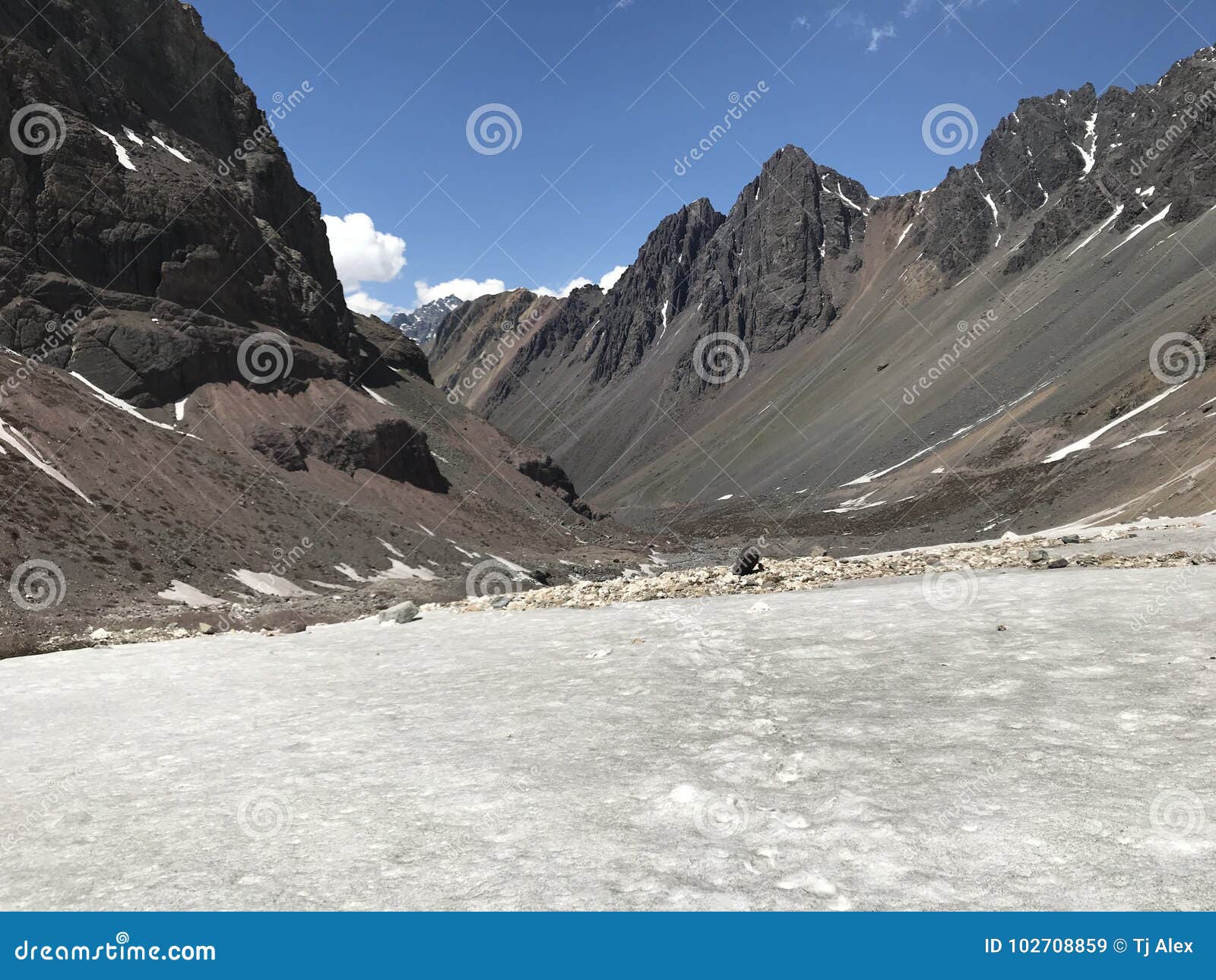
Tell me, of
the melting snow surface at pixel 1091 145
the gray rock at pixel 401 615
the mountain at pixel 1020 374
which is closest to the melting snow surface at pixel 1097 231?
the mountain at pixel 1020 374

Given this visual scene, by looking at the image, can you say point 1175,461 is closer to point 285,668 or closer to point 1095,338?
point 285,668

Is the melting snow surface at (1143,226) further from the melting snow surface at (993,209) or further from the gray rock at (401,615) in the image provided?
the gray rock at (401,615)

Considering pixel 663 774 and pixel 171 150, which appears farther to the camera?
pixel 171 150

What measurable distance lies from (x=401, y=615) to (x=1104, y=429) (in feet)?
254

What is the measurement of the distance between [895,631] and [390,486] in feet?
194

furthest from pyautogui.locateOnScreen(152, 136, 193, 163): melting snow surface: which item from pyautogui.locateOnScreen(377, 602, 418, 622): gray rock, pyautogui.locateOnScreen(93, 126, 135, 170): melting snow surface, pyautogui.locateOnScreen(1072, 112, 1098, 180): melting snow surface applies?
pyautogui.locateOnScreen(1072, 112, 1098, 180): melting snow surface

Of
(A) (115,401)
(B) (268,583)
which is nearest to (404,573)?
(B) (268,583)

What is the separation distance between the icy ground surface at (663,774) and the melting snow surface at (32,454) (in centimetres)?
2614

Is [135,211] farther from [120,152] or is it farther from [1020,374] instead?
[1020,374]

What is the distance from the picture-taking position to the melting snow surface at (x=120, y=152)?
6450cm

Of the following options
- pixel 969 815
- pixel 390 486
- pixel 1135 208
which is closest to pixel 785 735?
pixel 969 815

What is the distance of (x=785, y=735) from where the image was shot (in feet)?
26.2

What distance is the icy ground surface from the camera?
510 centimetres

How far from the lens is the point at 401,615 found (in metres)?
18.6
